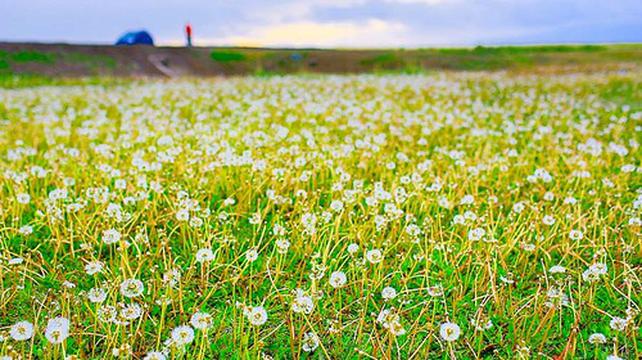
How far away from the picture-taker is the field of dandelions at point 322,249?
2814mm

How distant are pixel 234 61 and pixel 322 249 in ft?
92.4

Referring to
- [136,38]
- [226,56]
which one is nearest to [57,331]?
[226,56]

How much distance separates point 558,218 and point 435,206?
2.98 ft

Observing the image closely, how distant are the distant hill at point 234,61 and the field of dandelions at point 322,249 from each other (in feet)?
58.8

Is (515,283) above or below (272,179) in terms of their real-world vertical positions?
below

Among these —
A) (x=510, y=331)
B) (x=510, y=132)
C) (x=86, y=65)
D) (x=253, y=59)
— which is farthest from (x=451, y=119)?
(x=253, y=59)

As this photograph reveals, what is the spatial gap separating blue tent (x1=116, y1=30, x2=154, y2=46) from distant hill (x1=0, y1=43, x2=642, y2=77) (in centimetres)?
500

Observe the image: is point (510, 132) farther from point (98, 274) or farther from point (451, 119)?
point (98, 274)

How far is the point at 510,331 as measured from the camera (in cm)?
297

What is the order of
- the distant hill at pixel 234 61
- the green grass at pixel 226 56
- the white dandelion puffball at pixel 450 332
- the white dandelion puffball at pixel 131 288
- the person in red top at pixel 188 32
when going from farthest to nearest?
the person in red top at pixel 188 32
the green grass at pixel 226 56
the distant hill at pixel 234 61
the white dandelion puffball at pixel 131 288
the white dandelion puffball at pixel 450 332

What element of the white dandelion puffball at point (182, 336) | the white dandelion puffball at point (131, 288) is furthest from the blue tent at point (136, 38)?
the white dandelion puffball at point (182, 336)

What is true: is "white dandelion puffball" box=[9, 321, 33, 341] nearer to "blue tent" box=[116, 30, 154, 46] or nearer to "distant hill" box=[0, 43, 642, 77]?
"distant hill" box=[0, 43, 642, 77]

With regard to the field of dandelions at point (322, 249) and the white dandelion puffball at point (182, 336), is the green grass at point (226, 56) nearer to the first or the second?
the field of dandelions at point (322, 249)

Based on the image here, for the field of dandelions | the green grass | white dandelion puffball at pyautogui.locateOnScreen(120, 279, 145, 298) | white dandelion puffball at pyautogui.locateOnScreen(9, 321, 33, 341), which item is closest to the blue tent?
the green grass
